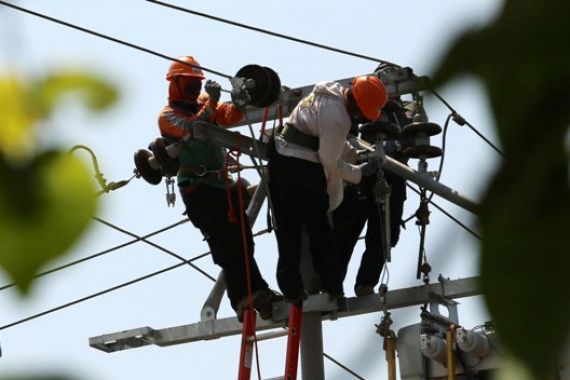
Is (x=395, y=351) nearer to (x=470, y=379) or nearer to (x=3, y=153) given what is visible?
(x=470, y=379)

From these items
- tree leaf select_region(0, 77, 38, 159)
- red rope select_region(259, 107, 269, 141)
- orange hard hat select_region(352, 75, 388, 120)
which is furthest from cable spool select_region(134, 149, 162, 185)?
tree leaf select_region(0, 77, 38, 159)

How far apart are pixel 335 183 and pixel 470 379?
5.21ft

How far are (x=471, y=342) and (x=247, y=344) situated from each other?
1646 millimetres

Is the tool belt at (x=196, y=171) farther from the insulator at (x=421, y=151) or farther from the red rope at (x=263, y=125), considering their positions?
the insulator at (x=421, y=151)

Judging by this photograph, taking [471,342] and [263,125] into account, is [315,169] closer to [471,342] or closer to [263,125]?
[263,125]

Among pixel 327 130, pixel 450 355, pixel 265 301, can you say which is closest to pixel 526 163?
pixel 327 130

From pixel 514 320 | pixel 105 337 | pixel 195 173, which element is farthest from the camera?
pixel 105 337

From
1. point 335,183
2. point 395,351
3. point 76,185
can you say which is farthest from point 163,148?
point 76,185

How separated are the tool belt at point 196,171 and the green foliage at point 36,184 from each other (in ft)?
33.2

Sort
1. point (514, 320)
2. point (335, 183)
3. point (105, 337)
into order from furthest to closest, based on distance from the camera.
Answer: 1. point (105, 337)
2. point (335, 183)
3. point (514, 320)

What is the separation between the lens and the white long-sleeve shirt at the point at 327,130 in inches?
386

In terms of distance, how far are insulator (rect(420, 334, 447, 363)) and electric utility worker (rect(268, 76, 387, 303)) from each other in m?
0.75

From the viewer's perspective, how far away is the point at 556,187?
71 centimetres

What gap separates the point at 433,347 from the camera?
1038 centimetres
